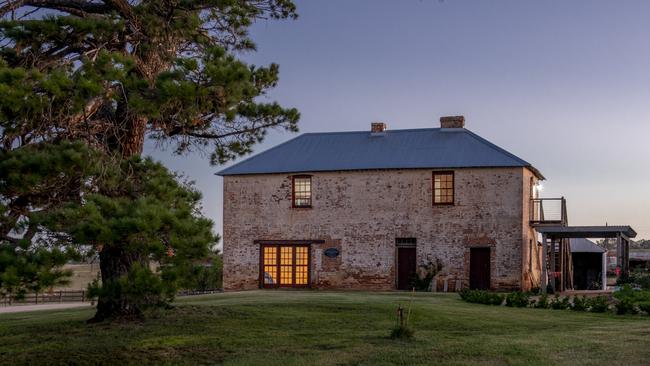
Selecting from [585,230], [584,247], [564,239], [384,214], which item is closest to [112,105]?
[384,214]

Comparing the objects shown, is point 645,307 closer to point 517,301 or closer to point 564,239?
point 517,301

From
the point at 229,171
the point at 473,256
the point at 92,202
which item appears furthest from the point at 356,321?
the point at 229,171

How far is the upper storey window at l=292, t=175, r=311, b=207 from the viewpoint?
111 ft

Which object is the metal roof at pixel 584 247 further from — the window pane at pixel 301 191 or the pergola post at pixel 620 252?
the window pane at pixel 301 191

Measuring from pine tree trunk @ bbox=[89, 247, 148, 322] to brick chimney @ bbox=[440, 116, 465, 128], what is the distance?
2131 cm

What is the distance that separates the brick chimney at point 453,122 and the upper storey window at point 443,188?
3.61 m

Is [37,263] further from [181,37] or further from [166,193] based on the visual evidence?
[181,37]

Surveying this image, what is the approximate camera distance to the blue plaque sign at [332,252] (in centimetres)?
3316

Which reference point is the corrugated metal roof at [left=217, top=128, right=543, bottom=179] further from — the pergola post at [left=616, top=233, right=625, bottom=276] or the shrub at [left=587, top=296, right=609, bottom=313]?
the shrub at [left=587, top=296, right=609, bottom=313]

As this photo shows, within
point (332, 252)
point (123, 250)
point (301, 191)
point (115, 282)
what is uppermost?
point (301, 191)

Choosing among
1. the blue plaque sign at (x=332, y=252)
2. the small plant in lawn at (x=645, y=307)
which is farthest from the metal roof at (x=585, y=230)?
the small plant in lawn at (x=645, y=307)

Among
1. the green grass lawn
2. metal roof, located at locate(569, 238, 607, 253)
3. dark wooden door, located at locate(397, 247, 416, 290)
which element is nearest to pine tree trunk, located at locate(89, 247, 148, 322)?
the green grass lawn

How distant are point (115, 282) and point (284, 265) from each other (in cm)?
2264

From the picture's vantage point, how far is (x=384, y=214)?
32.8 metres
